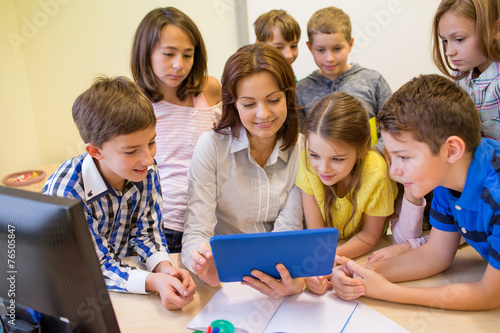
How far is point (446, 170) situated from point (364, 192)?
0.92ft

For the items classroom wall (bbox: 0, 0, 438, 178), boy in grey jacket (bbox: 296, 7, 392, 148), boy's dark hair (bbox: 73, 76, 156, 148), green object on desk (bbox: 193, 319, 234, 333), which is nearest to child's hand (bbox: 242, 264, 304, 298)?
green object on desk (bbox: 193, 319, 234, 333)

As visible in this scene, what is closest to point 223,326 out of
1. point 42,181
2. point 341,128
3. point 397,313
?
point 397,313

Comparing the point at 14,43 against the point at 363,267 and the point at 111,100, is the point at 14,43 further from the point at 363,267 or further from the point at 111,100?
the point at 363,267

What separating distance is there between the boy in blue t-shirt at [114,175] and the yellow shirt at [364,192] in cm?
44

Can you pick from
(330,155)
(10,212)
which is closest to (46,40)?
(330,155)

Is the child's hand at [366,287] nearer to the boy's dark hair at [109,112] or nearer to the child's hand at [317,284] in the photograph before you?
the child's hand at [317,284]

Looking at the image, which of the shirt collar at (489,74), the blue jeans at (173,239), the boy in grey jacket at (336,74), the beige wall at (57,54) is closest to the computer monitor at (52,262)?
the blue jeans at (173,239)

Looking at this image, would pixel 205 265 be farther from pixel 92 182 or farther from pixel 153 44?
pixel 153 44

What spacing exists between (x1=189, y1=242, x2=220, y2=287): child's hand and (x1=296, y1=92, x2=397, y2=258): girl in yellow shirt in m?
0.36

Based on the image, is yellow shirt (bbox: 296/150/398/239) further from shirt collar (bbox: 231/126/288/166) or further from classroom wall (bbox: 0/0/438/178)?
classroom wall (bbox: 0/0/438/178)

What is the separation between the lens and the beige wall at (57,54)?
251 centimetres

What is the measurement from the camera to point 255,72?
1155 mm

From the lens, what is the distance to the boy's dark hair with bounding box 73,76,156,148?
1.00 m

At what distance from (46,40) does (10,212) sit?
2445mm
